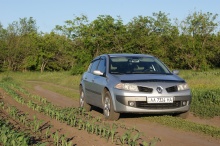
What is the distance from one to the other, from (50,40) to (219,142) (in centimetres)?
6284

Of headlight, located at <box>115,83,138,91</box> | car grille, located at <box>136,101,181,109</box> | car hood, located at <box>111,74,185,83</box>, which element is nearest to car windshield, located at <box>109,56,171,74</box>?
car hood, located at <box>111,74,185,83</box>

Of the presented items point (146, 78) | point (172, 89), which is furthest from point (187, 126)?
point (146, 78)

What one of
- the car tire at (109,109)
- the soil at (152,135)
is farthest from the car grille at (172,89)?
the car tire at (109,109)

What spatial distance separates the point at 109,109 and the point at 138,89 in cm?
→ 94

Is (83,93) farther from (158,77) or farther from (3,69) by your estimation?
(3,69)

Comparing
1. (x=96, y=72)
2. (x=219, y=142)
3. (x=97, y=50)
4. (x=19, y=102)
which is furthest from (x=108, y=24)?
(x=219, y=142)

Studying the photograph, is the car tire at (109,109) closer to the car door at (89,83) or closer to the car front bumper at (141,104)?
the car front bumper at (141,104)

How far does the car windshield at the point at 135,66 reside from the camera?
33.7 ft

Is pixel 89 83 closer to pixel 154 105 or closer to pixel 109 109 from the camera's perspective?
pixel 109 109

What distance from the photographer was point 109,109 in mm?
9758

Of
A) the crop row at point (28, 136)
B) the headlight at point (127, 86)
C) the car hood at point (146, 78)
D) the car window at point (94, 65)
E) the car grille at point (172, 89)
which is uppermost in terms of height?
the car window at point (94, 65)

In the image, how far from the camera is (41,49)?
68250 millimetres

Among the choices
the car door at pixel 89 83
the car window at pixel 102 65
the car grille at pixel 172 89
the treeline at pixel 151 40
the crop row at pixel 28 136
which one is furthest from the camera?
the treeline at pixel 151 40

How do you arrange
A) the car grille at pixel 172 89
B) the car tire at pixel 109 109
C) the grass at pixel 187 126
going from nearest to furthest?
1. the grass at pixel 187 126
2. the car grille at pixel 172 89
3. the car tire at pixel 109 109
